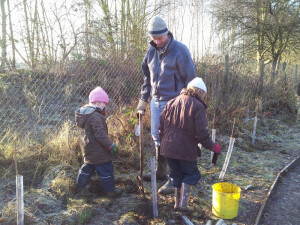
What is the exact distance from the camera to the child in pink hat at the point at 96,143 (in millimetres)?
3133

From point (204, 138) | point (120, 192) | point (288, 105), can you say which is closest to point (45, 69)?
→ point (120, 192)

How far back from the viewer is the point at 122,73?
6.06 metres

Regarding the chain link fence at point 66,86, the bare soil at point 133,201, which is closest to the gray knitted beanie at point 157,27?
the bare soil at point 133,201

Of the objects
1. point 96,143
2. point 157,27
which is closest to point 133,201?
point 96,143

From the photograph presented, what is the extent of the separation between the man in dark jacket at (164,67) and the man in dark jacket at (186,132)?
1.26 feet

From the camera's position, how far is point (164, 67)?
3.23 meters

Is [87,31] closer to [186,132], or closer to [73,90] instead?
[73,90]

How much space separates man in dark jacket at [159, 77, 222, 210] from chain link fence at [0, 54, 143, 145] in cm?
282

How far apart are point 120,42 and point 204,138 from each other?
422cm

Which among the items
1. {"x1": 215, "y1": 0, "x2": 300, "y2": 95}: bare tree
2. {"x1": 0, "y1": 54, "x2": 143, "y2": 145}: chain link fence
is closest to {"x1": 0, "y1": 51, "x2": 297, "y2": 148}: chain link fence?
{"x1": 0, "y1": 54, "x2": 143, "y2": 145}: chain link fence

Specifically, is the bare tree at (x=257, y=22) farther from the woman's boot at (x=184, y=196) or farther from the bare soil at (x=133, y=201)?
the woman's boot at (x=184, y=196)

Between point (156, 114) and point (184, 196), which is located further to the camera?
point (156, 114)

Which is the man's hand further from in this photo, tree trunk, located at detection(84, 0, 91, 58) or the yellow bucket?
tree trunk, located at detection(84, 0, 91, 58)

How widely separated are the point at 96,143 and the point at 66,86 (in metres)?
2.58
